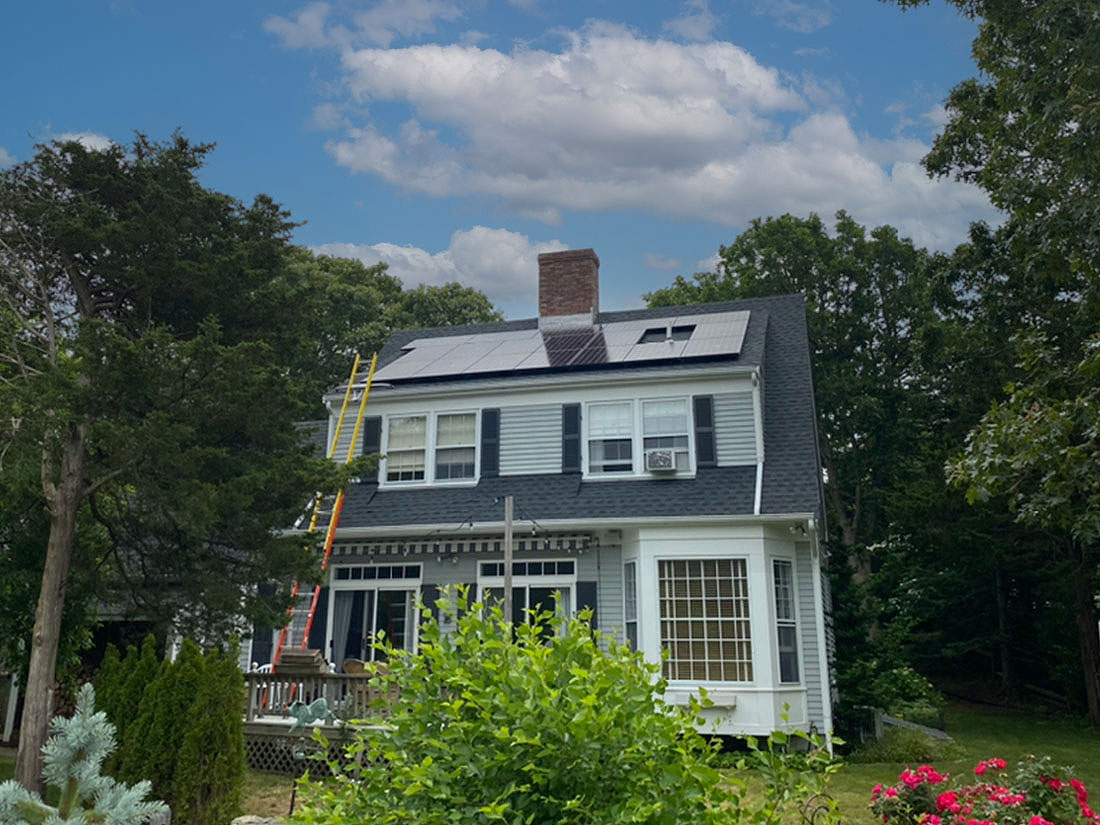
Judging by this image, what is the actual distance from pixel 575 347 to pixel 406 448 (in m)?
4.01

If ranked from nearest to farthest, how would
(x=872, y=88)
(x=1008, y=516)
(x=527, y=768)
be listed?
(x=527, y=768)
(x=872, y=88)
(x=1008, y=516)

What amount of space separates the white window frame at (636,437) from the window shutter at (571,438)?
0.33ft

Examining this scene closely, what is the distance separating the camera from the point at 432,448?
17.4 metres

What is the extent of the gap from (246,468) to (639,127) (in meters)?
10.6

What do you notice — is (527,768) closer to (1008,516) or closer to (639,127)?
(639,127)

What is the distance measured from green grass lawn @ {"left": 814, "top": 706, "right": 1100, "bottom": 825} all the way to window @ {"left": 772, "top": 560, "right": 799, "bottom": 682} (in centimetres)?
161

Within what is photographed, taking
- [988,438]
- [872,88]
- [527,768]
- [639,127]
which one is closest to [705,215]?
[639,127]

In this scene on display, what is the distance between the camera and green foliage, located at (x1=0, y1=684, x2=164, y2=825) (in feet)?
11.9

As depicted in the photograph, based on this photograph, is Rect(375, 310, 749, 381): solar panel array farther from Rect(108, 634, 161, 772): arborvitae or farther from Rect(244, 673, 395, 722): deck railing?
Rect(108, 634, 161, 772): arborvitae

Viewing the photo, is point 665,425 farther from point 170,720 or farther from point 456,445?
point 170,720

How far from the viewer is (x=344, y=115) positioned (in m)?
16.8

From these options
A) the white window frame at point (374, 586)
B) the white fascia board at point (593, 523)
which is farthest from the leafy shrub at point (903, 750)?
the white window frame at point (374, 586)

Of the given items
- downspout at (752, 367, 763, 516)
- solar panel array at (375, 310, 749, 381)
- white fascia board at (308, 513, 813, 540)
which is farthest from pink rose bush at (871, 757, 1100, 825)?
solar panel array at (375, 310, 749, 381)

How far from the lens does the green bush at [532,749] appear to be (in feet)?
10.5
